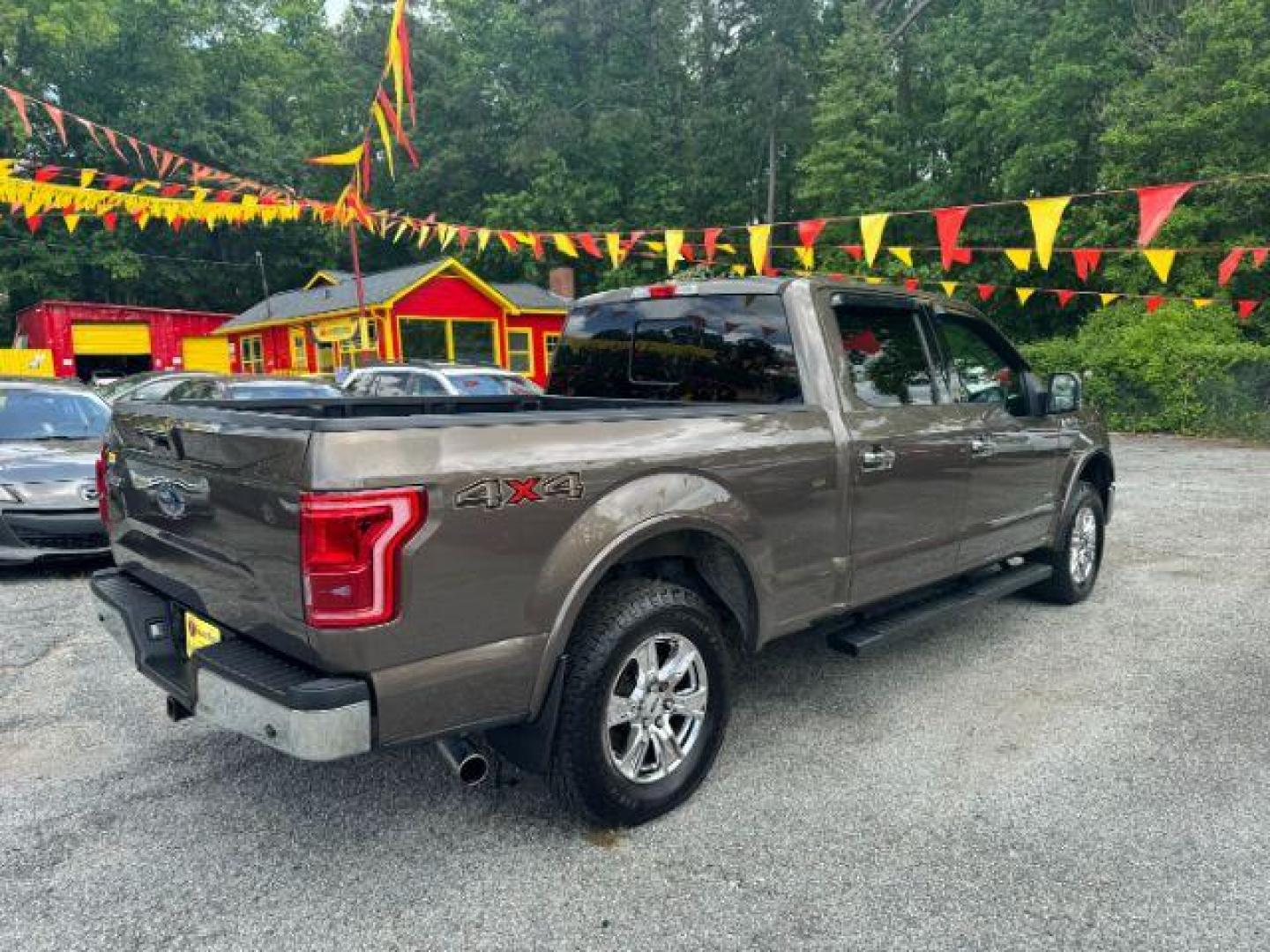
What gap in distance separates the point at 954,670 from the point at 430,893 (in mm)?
2870

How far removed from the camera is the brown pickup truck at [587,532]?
2.23m

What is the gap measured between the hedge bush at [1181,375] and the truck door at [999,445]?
480 inches

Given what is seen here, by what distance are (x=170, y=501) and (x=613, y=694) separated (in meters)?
1.57

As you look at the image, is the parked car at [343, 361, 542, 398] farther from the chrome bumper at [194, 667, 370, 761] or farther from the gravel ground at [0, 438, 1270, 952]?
the chrome bumper at [194, 667, 370, 761]

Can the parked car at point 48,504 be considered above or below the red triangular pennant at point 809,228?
below

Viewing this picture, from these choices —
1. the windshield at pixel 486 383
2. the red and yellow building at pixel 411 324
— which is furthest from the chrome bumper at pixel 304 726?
the red and yellow building at pixel 411 324

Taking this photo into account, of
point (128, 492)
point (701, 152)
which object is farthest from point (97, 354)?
point (128, 492)

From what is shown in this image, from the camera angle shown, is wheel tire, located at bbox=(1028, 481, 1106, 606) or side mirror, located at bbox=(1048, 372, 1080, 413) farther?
wheel tire, located at bbox=(1028, 481, 1106, 606)

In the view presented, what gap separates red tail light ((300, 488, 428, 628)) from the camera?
2170 millimetres

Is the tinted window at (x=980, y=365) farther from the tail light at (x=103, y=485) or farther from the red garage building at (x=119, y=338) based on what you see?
the red garage building at (x=119, y=338)

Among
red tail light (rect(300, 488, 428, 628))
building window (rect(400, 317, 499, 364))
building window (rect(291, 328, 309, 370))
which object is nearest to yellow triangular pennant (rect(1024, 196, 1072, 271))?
red tail light (rect(300, 488, 428, 628))

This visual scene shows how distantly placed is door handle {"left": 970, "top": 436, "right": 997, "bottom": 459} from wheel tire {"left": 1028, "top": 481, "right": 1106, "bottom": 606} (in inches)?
46.6

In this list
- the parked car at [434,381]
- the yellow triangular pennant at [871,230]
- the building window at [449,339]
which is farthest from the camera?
the building window at [449,339]

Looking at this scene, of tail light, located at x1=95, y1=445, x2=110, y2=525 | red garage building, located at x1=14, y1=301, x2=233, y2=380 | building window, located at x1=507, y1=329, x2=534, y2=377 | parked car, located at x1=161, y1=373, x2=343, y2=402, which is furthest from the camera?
red garage building, located at x1=14, y1=301, x2=233, y2=380
